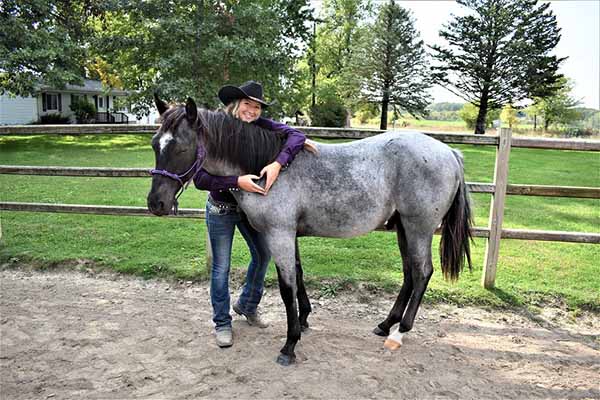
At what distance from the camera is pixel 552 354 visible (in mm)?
3115

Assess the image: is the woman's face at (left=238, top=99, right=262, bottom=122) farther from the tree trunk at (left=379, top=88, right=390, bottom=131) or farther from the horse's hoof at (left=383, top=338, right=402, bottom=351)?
the tree trunk at (left=379, top=88, right=390, bottom=131)

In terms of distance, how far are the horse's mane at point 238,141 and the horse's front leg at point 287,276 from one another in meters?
0.47

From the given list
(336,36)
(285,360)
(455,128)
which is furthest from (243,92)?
(455,128)

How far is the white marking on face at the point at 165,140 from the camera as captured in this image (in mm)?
2590

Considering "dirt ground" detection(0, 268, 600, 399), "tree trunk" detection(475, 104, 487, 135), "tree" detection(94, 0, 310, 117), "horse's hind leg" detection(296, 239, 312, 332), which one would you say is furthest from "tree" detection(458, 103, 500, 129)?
"horse's hind leg" detection(296, 239, 312, 332)

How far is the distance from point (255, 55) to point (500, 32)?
19002 mm

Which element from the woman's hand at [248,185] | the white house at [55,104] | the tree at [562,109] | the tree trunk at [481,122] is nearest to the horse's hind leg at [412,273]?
the woman's hand at [248,185]

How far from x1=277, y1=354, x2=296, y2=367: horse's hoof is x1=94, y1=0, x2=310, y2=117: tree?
1487 cm

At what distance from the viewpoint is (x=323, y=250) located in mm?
5234

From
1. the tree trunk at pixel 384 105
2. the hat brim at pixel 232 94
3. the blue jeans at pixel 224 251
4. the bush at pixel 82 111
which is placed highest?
the tree trunk at pixel 384 105

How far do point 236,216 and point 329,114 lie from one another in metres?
25.9

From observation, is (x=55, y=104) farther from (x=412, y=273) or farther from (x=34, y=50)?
(x=412, y=273)

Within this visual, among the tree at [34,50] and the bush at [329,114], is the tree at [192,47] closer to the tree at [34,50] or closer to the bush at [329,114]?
the tree at [34,50]

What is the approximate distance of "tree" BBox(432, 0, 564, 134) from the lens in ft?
89.9
